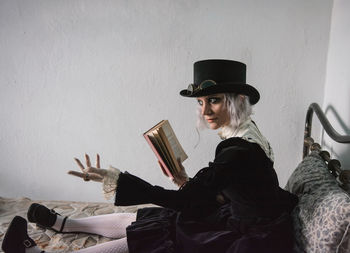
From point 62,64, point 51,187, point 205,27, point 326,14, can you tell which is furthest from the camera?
point 51,187

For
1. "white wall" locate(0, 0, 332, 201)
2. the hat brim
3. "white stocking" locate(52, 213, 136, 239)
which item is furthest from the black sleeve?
"white wall" locate(0, 0, 332, 201)

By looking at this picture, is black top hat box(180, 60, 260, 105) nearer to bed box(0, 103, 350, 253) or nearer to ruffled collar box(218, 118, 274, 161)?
ruffled collar box(218, 118, 274, 161)

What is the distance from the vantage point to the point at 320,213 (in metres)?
0.86

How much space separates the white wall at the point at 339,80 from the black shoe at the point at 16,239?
1.38 meters

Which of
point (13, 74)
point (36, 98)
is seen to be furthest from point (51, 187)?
point (13, 74)

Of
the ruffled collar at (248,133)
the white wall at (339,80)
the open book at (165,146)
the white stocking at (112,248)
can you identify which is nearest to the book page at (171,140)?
the open book at (165,146)

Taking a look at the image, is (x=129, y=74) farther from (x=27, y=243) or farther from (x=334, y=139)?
(x=334, y=139)

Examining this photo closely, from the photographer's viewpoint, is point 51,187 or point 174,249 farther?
point 51,187

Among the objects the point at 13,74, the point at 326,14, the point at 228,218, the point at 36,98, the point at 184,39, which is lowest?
the point at 228,218

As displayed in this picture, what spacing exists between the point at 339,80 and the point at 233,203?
34.9 inches

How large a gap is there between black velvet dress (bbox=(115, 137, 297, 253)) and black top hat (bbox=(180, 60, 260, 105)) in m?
0.20

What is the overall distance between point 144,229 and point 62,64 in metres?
1.35

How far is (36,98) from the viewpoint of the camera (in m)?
1.98

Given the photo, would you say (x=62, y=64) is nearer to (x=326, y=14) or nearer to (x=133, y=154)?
(x=133, y=154)
